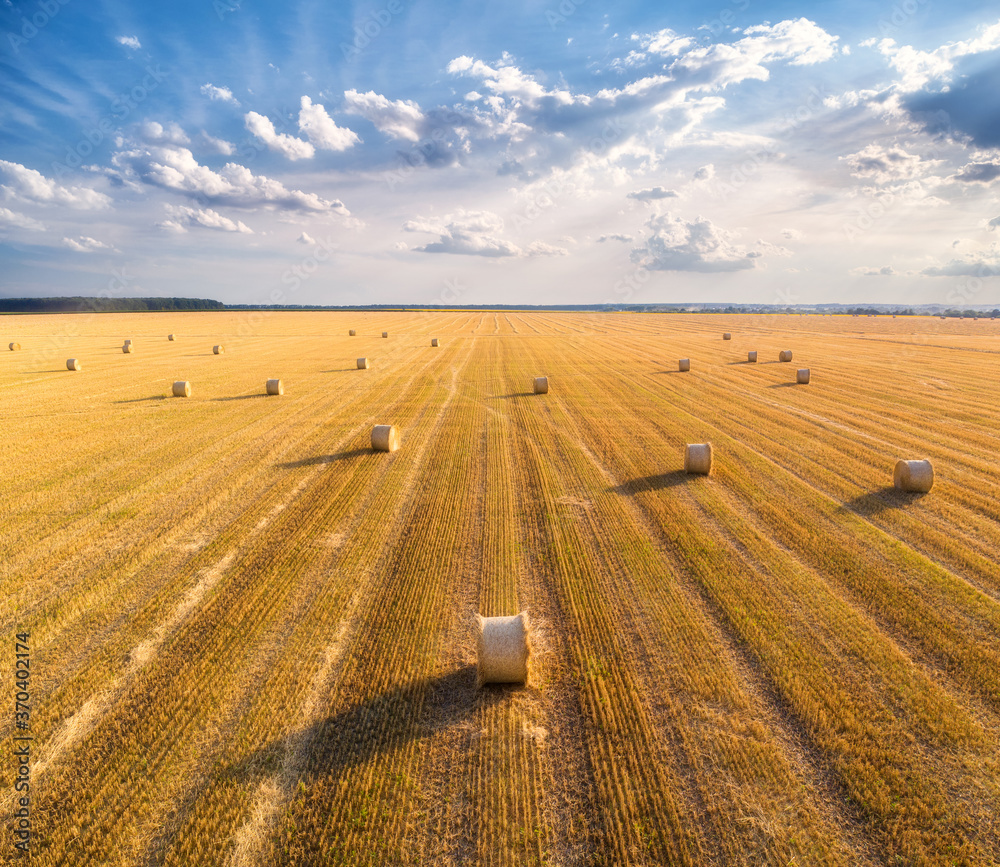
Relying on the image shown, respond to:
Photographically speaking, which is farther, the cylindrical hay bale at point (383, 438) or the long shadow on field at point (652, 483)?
the cylindrical hay bale at point (383, 438)

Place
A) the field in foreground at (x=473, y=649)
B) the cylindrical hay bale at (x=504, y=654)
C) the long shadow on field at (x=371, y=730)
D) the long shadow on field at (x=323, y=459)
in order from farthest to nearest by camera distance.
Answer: the long shadow on field at (x=323, y=459)
the cylindrical hay bale at (x=504, y=654)
the long shadow on field at (x=371, y=730)
the field in foreground at (x=473, y=649)

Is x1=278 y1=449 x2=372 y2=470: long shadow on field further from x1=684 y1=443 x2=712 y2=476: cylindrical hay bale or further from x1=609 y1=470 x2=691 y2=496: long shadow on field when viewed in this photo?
x1=684 y1=443 x2=712 y2=476: cylindrical hay bale

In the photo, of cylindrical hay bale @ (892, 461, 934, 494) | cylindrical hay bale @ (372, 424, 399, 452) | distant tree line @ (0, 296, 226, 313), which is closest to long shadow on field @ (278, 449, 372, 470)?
cylindrical hay bale @ (372, 424, 399, 452)

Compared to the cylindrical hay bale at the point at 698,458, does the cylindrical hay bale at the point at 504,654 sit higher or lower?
lower

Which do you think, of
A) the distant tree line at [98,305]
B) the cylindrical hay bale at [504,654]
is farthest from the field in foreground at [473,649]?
the distant tree line at [98,305]

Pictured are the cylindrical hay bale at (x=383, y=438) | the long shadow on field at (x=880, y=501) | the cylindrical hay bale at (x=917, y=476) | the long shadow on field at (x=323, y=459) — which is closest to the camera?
the long shadow on field at (x=880, y=501)

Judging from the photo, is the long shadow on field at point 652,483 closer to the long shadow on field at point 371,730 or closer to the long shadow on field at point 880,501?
the long shadow on field at point 880,501

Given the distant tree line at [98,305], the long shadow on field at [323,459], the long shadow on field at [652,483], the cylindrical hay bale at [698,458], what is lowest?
the long shadow on field at [652,483]

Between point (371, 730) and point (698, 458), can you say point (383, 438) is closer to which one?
point (698, 458)
